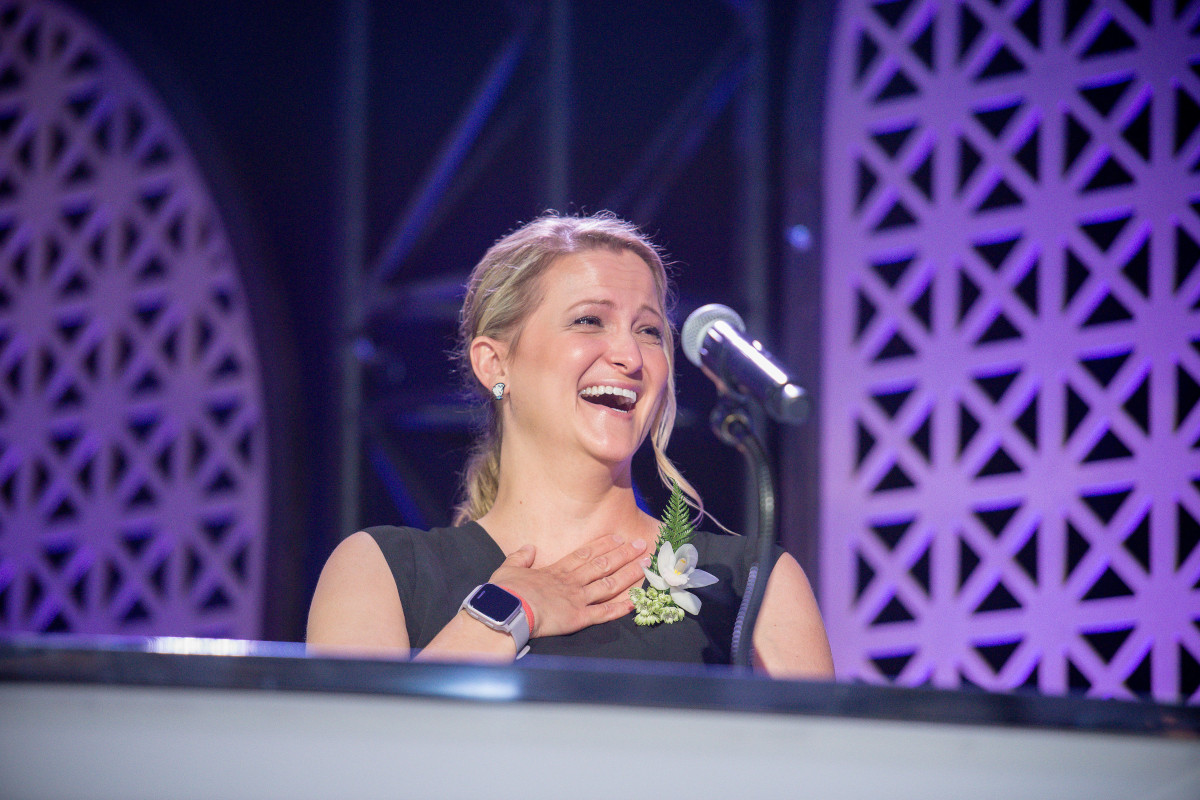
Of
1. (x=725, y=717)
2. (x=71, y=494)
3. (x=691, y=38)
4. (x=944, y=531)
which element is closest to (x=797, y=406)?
(x=725, y=717)

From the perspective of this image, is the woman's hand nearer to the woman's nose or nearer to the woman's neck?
the woman's neck

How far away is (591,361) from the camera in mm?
1562

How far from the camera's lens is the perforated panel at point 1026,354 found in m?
2.91

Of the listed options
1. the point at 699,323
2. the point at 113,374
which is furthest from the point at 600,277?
the point at 113,374

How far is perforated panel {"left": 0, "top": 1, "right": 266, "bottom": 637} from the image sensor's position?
4.26 m

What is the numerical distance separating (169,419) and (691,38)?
8.67 feet

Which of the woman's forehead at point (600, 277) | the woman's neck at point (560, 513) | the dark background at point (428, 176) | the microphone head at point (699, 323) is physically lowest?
the woman's neck at point (560, 513)

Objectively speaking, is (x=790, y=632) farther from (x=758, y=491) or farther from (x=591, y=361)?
(x=591, y=361)

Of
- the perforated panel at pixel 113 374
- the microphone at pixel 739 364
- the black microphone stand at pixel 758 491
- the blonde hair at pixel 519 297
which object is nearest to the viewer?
the microphone at pixel 739 364

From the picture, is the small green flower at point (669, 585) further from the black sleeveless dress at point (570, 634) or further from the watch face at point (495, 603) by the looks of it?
the watch face at point (495, 603)

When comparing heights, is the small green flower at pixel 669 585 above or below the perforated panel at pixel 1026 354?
below

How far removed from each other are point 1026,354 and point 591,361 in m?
1.98

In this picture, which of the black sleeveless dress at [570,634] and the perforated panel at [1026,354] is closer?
the black sleeveless dress at [570,634]

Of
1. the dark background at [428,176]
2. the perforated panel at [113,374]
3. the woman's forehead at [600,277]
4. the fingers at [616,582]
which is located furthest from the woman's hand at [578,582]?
the perforated panel at [113,374]
